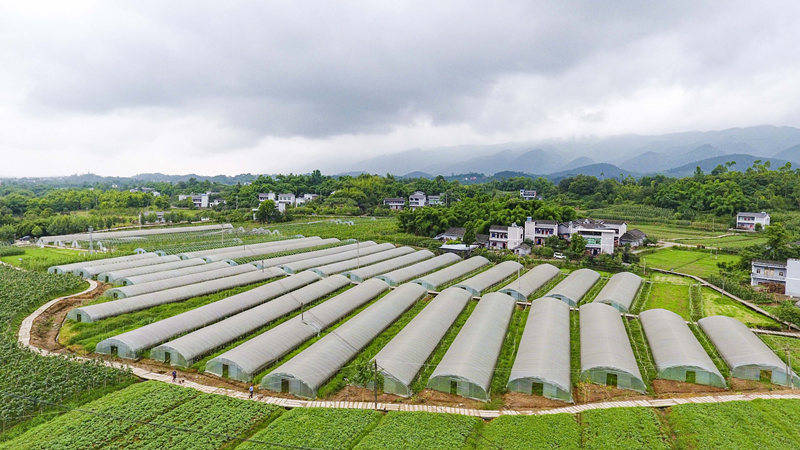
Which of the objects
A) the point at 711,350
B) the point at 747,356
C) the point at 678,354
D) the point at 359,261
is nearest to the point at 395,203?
the point at 359,261

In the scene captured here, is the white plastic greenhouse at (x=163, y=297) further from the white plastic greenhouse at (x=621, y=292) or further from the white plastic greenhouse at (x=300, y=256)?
the white plastic greenhouse at (x=621, y=292)

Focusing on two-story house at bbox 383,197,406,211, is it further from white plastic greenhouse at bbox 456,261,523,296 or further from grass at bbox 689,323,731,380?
grass at bbox 689,323,731,380

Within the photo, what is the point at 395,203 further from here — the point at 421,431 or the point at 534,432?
the point at 534,432

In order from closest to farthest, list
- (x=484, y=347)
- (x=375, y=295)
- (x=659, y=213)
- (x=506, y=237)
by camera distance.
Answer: (x=484, y=347), (x=375, y=295), (x=506, y=237), (x=659, y=213)

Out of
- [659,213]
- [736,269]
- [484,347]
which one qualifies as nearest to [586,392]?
[484,347]

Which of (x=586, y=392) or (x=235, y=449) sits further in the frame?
(x=586, y=392)

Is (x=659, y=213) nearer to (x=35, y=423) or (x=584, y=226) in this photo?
(x=584, y=226)

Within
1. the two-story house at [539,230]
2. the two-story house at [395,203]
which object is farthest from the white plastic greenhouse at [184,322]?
the two-story house at [395,203]
